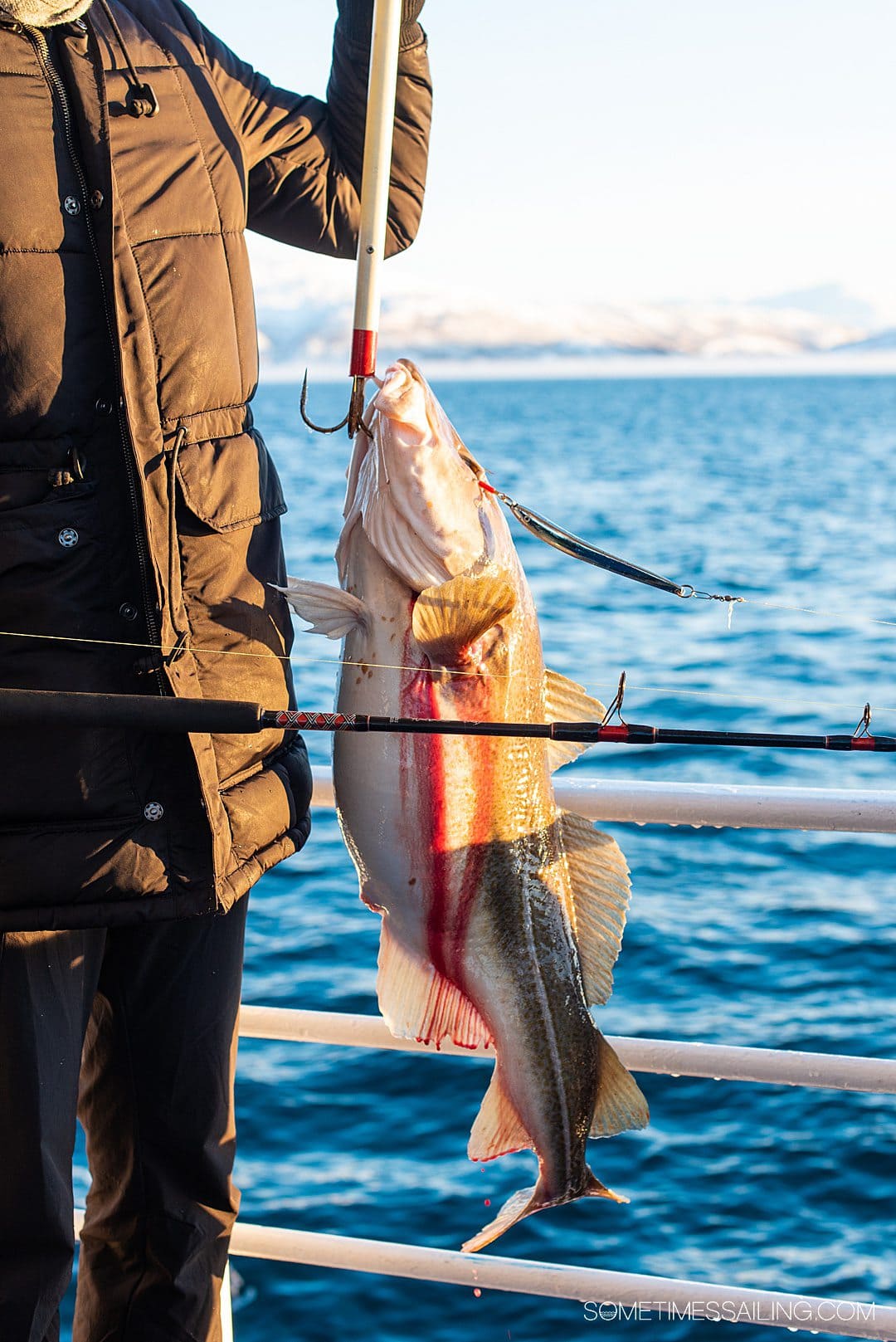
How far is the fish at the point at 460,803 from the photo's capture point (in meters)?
2.41

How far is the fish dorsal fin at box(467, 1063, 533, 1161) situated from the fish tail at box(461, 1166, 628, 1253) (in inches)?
3.2

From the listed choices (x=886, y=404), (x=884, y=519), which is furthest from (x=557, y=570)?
(x=886, y=404)

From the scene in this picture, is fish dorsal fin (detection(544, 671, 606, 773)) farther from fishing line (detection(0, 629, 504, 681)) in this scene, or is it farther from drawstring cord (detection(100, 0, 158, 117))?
drawstring cord (detection(100, 0, 158, 117))

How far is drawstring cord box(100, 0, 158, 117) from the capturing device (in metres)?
2.29

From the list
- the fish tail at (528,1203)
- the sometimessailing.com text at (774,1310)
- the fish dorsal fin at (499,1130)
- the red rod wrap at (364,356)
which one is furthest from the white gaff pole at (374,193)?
the sometimessailing.com text at (774,1310)

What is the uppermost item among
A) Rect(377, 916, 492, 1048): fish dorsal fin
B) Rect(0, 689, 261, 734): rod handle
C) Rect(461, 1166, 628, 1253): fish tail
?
Rect(0, 689, 261, 734): rod handle

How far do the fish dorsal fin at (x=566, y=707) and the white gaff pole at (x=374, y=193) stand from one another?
0.63m

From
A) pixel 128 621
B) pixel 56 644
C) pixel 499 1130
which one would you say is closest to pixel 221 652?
pixel 128 621

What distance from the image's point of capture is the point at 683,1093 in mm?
7047

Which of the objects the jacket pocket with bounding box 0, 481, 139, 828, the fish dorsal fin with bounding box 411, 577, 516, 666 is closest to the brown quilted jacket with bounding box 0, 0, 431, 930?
the jacket pocket with bounding box 0, 481, 139, 828

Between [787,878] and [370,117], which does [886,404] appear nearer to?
[787,878]

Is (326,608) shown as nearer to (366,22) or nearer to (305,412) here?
(305,412)

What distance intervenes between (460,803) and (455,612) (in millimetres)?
346

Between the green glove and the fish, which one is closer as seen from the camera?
the fish
